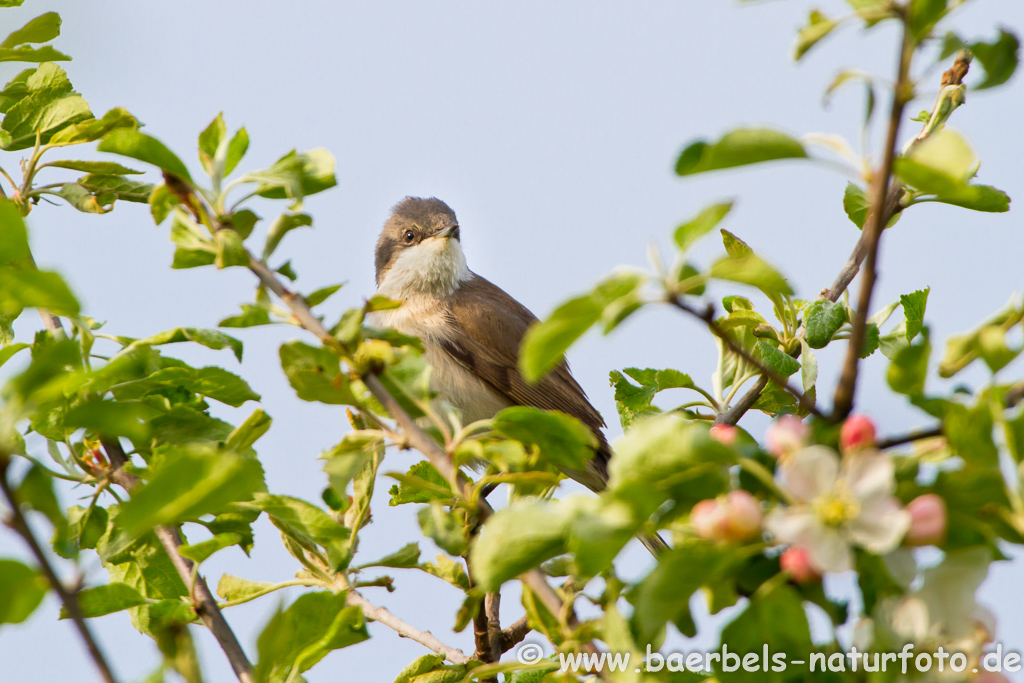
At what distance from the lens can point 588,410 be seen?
23.8 ft

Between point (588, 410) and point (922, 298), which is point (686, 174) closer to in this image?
point (922, 298)

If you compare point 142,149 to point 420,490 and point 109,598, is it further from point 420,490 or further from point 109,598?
point 420,490

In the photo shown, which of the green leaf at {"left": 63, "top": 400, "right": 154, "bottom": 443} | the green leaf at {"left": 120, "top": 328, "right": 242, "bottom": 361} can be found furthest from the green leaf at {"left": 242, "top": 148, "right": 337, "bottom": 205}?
the green leaf at {"left": 63, "top": 400, "right": 154, "bottom": 443}

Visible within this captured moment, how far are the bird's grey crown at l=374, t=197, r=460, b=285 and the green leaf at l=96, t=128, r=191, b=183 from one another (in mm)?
5736

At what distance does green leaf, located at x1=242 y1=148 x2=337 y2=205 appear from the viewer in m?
2.02

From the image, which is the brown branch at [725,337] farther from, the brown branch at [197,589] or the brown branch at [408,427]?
the brown branch at [197,589]

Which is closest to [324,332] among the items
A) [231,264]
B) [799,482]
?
[231,264]

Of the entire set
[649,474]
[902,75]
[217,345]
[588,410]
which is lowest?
[588,410]

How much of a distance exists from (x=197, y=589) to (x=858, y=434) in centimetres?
161

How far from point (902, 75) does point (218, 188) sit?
1.36 metres

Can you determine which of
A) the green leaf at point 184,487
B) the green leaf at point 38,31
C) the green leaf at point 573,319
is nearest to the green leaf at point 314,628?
the green leaf at point 184,487

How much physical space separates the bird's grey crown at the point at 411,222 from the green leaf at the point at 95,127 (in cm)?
481

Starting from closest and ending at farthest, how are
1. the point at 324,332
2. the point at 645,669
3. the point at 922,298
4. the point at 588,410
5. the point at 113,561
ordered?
the point at 645,669
the point at 324,332
the point at 113,561
the point at 922,298
the point at 588,410

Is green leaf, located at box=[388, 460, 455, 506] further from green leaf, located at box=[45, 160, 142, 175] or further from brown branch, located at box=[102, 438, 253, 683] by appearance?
green leaf, located at box=[45, 160, 142, 175]
